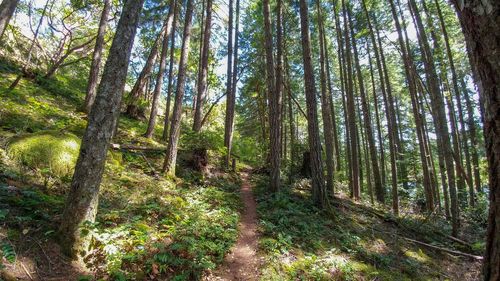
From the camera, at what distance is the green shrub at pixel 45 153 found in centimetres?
579

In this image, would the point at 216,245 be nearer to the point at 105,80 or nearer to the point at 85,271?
the point at 85,271

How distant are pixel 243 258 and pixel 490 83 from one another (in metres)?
5.25

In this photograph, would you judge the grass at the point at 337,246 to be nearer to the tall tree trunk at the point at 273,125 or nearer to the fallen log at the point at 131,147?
the tall tree trunk at the point at 273,125

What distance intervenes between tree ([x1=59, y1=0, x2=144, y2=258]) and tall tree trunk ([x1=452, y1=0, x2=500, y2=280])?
4.51 m

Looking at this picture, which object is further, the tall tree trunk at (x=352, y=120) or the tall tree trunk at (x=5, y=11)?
the tall tree trunk at (x=352, y=120)

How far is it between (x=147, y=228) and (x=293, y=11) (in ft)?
50.4

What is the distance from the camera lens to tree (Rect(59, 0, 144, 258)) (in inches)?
165

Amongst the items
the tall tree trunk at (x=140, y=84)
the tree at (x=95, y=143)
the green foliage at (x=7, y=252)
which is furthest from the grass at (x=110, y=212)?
the tall tree trunk at (x=140, y=84)

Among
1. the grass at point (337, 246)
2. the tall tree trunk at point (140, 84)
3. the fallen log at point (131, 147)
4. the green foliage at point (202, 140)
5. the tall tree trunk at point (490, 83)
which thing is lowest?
the grass at point (337, 246)

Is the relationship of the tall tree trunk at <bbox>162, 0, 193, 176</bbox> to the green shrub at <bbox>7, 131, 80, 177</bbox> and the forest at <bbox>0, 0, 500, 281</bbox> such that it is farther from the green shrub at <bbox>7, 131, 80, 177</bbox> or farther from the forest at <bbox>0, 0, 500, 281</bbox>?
the green shrub at <bbox>7, 131, 80, 177</bbox>

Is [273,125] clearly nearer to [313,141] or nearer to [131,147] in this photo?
[313,141]

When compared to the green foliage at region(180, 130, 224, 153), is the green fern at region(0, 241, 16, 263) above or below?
below

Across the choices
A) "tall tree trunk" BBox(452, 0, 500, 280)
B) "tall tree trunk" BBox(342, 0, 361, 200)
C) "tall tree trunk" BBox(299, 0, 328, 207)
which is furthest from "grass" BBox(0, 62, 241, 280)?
"tall tree trunk" BBox(342, 0, 361, 200)

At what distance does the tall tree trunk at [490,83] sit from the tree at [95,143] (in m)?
4.51
